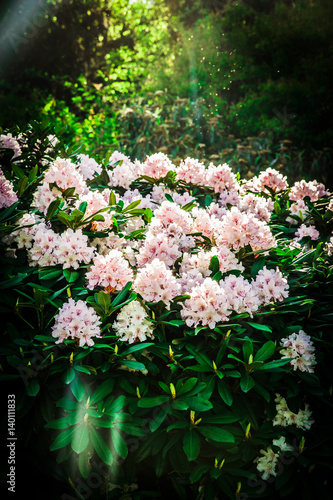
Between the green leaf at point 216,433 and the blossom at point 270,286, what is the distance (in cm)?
66

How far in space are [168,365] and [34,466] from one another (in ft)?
2.54

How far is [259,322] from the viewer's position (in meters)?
2.17

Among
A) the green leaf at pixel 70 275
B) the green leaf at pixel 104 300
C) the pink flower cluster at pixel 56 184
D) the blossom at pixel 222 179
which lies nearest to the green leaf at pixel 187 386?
the green leaf at pixel 104 300

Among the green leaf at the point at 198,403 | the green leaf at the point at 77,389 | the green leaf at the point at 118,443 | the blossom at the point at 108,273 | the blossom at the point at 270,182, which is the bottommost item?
the blossom at the point at 270,182

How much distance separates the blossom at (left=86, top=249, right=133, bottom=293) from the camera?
205 centimetres

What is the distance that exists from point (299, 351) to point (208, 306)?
1.72 feet

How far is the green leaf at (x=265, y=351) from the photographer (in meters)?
1.94

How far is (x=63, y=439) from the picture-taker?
1.73 meters

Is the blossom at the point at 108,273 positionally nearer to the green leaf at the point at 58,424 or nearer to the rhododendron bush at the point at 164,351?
the rhododendron bush at the point at 164,351

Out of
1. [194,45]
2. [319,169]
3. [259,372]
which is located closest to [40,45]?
[194,45]

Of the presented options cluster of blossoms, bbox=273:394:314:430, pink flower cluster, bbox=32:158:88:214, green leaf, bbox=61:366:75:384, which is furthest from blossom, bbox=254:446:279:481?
pink flower cluster, bbox=32:158:88:214

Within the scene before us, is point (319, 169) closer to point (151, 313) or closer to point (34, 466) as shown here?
point (151, 313)

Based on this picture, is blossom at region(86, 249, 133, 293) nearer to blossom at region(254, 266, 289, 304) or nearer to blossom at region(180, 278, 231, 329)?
blossom at region(180, 278, 231, 329)

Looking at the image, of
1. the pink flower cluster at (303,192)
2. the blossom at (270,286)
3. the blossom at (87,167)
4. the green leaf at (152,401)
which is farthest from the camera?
the pink flower cluster at (303,192)
